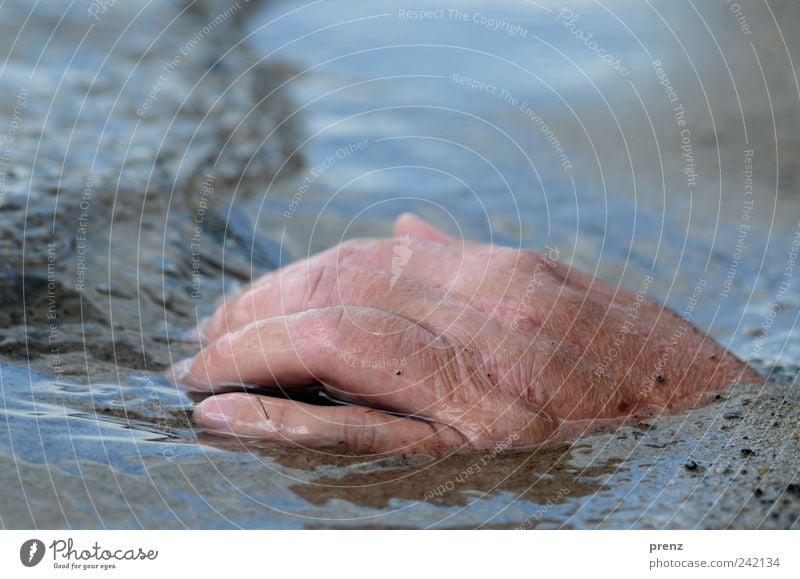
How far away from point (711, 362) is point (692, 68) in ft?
14.9

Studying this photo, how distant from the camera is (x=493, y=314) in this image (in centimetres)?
349

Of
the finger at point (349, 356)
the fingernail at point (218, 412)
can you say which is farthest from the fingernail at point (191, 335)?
the fingernail at point (218, 412)

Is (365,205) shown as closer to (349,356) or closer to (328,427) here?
(349,356)

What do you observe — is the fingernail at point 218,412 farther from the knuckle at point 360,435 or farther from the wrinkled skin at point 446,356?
the knuckle at point 360,435

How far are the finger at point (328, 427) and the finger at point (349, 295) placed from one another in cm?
46

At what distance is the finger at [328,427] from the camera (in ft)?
9.92

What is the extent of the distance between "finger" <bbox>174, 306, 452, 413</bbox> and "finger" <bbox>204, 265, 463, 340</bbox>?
0.49ft

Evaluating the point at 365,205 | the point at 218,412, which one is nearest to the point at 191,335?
the point at 218,412

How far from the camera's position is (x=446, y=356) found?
3.26 metres

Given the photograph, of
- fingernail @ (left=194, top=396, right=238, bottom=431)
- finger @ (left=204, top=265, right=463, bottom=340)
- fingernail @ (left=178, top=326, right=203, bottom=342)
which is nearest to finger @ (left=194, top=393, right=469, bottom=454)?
fingernail @ (left=194, top=396, right=238, bottom=431)

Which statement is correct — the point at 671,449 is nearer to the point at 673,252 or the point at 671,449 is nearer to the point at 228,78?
the point at 673,252

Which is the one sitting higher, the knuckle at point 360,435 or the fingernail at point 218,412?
the fingernail at point 218,412
